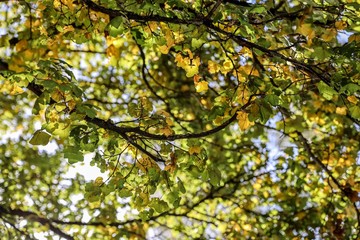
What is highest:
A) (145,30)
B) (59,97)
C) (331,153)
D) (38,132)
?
(331,153)

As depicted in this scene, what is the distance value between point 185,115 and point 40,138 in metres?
4.35

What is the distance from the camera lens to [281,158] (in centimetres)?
685

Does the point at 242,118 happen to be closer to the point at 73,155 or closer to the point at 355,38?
the point at 355,38

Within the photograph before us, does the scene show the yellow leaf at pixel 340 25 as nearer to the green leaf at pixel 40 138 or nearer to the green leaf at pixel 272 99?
the green leaf at pixel 272 99

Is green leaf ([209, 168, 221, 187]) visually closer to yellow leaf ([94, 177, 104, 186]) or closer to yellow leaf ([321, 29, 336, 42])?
yellow leaf ([94, 177, 104, 186])

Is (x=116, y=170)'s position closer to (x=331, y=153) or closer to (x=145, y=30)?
(x=145, y=30)

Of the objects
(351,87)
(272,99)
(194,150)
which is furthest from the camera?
(194,150)

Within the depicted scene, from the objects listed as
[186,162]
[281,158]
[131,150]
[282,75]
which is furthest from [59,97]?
[281,158]

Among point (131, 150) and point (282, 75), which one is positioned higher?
point (282, 75)

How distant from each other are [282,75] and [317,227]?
319 centimetres

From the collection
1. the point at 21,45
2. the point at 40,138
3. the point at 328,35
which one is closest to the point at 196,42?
the point at 328,35

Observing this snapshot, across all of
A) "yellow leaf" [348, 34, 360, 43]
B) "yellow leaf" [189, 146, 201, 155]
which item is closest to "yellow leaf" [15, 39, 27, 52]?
"yellow leaf" [189, 146, 201, 155]

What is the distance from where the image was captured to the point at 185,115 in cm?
740

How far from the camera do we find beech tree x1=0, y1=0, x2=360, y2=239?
10.5 ft
